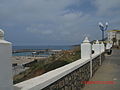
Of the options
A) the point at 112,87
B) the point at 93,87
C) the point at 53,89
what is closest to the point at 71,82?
the point at 53,89

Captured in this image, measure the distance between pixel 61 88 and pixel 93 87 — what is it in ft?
8.94

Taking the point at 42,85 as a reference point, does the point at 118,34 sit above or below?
above

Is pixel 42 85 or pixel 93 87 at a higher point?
pixel 42 85

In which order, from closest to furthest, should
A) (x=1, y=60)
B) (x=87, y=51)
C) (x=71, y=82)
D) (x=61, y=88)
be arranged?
(x=1, y=60)
(x=61, y=88)
(x=71, y=82)
(x=87, y=51)

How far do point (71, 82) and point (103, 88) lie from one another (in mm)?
1933

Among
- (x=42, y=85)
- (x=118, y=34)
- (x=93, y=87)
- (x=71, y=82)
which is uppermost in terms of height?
(x=118, y=34)

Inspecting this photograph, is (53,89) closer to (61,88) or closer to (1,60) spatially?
(61,88)

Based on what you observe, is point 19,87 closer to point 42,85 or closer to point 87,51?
point 42,85

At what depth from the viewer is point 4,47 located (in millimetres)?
1964

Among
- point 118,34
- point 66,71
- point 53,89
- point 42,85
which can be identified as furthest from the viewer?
point 118,34

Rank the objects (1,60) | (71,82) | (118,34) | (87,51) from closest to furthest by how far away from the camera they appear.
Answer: (1,60)
(71,82)
(87,51)
(118,34)

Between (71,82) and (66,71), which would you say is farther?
(71,82)

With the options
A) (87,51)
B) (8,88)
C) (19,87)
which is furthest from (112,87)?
(8,88)

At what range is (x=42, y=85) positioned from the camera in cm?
295
